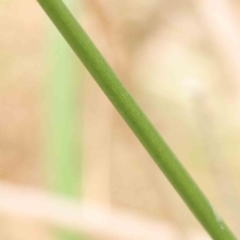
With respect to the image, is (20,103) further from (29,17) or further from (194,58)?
(194,58)

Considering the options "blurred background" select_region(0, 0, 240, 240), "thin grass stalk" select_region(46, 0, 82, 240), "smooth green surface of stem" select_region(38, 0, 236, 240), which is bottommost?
"smooth green surface of stem" select_region(38, 0, 236, 240)

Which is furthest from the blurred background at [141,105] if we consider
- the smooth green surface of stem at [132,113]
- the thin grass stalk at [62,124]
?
the smooth green surface of stem at [132,113]

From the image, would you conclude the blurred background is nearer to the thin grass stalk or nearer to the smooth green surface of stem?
the thin grass stalk

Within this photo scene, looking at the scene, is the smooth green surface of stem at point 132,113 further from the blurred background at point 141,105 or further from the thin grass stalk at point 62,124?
the blurred background at point 141,105

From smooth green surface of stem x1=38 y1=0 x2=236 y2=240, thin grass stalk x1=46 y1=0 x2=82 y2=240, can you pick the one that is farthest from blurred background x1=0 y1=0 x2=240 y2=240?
smooth green surface of stem x1=38 y1=0 x2=236 y2=240

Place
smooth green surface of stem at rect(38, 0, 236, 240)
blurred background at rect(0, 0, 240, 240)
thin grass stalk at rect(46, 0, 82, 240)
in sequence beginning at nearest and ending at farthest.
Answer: smooth green surface of stem at rect(38, 0, 236, 240), thin grass stalk at rect(46, 0, 82, 240), blurred background at rect(0, 0, 240, 240)
